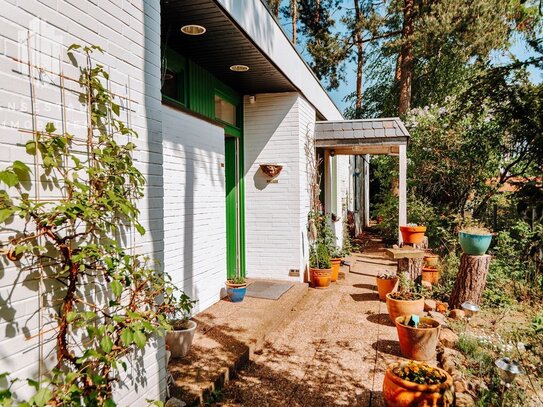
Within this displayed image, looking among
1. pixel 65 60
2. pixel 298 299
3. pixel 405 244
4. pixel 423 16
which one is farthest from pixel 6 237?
pixel 423 16

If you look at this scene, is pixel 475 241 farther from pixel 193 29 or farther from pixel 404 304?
pixel 193 29

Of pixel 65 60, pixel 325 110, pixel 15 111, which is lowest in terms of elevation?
pixel 15 111

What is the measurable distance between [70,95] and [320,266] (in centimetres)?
534

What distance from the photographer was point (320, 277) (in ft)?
21.1

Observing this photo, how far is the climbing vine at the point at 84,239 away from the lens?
64.3 inches

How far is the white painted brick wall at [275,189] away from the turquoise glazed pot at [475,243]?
7.87 ft

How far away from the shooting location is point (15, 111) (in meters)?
1.63

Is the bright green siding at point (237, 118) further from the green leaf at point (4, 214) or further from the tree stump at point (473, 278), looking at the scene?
the green leaf at point (4, 214)

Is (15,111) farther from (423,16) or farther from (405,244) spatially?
(423,16)

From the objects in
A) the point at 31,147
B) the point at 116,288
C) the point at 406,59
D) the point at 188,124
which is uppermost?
the point at 406,59

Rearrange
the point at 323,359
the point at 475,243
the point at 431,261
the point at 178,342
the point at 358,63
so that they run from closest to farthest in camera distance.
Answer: the point at 178,342
the point at 323,359
the point at 475,243
the point at 431,261
the point at 358,63

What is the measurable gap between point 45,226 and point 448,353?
12.0 feet

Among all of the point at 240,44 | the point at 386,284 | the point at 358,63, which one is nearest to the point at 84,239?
the point at 240,44

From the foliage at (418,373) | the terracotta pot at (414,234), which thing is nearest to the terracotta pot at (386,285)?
the terracotta pot at (414,234)
